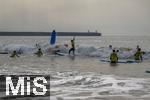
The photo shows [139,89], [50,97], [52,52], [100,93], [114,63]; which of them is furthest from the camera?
[52,52]

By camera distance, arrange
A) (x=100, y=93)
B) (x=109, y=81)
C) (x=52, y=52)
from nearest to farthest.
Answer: (x=100, y=93) < (x=109, y=81) < (x=52, y=52)

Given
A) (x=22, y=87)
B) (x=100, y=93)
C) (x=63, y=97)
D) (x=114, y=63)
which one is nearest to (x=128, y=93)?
(x=100, y=93)

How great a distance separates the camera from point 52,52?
44938mm

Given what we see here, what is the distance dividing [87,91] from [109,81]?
3.14 metres

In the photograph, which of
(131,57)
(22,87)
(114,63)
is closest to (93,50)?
(131,57)

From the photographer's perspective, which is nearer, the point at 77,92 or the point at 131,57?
the point at 77,92

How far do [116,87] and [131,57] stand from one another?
21868mm

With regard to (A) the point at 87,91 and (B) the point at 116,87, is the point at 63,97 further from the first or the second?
(B) the point at 116,87

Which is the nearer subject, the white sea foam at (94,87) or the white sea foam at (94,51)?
the white sea foam at (94,87)

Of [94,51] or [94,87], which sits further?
[94,51]

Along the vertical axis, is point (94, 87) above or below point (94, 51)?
above

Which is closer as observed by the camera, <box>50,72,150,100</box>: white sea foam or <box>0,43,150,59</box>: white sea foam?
<box>50,72,150,100</box>: white sea foam

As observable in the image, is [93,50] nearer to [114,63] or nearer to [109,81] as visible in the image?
[114,63]

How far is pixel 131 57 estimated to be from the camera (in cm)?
3712
